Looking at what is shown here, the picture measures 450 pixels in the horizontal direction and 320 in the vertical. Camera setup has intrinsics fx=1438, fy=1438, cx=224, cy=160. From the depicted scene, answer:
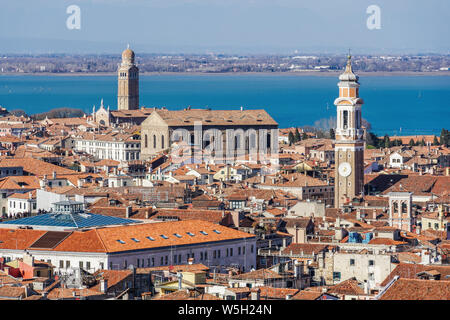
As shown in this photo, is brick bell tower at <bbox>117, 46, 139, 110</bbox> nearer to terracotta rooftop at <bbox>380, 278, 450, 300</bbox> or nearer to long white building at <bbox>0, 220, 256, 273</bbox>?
long white building at <bbox>0, 220, 256, 273</bbox>

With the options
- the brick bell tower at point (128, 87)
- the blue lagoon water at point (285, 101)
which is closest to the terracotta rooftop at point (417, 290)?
the blue lagoon water at point (285, 101)

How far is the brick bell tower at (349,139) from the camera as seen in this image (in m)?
41.5

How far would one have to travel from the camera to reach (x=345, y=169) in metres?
41.8

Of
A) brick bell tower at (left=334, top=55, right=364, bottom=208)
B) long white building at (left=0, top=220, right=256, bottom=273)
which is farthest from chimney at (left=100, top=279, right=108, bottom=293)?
brick bell tower at (left=334, top=55, right=364, bottom=208)

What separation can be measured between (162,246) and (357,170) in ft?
65.4

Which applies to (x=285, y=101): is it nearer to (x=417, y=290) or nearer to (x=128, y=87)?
(x=128, y=87)

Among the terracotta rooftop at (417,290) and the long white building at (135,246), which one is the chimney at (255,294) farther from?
the long white building at (135,246)

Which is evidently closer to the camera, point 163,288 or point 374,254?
point 163,288

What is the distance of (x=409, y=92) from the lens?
18250 centimetres

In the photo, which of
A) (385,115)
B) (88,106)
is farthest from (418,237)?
(88,106)

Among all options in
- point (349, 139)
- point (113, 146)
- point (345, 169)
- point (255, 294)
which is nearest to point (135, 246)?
point (255, 294)
